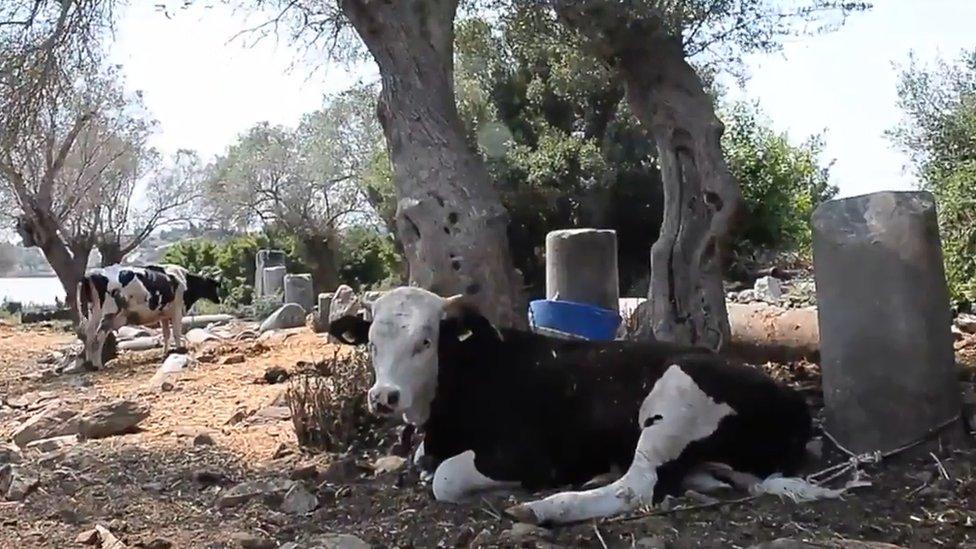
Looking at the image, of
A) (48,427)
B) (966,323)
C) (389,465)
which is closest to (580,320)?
(389,465)

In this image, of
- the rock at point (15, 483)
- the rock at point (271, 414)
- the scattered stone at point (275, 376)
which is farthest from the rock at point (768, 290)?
the rock at point (15, 483)

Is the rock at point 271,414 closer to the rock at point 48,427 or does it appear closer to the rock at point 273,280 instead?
the rock at point 48,427

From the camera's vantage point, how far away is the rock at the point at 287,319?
16.6 meters

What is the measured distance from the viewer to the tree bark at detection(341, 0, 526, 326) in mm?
6016

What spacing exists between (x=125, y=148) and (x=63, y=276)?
741 centimetres

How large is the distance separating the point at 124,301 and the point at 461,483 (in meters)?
10.6

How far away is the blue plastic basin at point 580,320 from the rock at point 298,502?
130 inches

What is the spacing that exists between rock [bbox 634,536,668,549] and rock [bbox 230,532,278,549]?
56.4 inches

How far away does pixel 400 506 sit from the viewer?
4605 millimetres

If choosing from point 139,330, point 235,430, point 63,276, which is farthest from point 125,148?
point 235,430

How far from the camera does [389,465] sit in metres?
5.34

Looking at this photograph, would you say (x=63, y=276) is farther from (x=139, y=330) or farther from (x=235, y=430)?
(x=235, y=430)

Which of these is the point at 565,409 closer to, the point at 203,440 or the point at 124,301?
the point at 203,440

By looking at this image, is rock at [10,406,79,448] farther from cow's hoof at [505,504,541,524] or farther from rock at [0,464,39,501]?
cow's hoof at [505,504,541,524]
